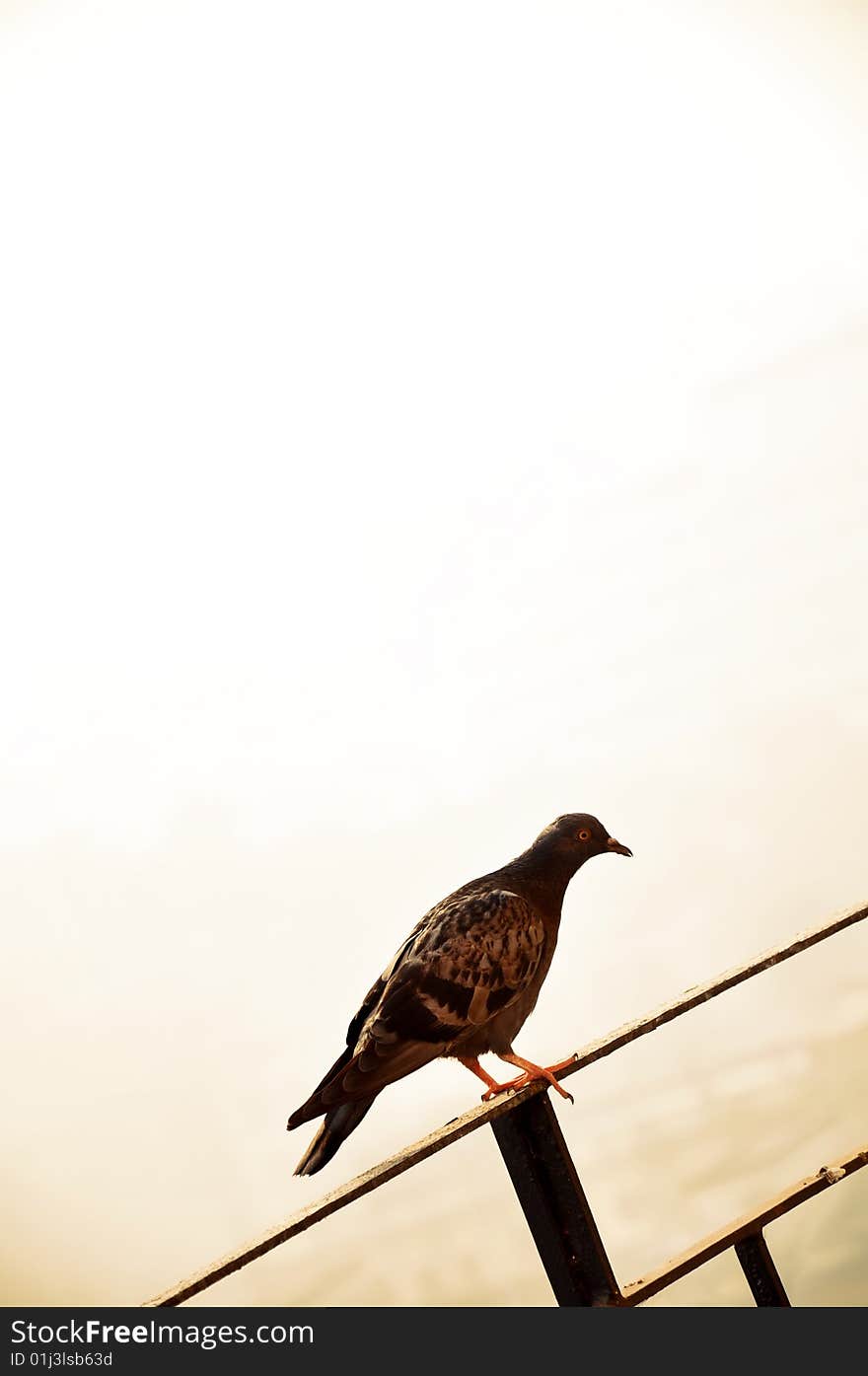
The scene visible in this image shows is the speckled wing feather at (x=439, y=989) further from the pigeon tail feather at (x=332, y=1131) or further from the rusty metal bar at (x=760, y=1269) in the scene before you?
the rusty metal bar at (x=760, y=1269)

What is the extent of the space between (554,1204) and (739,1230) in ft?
1.09

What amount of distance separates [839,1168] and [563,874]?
1.58 meters

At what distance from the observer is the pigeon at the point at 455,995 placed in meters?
2.74

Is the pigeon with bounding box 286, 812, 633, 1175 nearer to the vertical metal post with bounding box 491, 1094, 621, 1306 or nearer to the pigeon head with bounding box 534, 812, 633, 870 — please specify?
the pigeon head with bounding box 534, 812, 633, 870

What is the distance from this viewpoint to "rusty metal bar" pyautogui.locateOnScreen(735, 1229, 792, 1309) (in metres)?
1.91

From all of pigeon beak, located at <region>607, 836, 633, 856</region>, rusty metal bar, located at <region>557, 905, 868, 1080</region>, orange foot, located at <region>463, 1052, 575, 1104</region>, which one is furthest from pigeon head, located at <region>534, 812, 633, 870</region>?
rusty metal bar, located at <region>557, 905, 868, 1080</region>

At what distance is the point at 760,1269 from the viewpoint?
192 cm

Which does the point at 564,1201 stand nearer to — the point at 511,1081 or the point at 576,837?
the point at 511,1081

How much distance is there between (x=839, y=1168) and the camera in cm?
196

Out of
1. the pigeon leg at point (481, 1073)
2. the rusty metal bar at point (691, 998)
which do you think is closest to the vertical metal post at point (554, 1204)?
the rusty metal bar at point (691, 998)

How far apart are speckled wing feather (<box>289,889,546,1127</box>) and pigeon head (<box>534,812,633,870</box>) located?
11.4 inches
